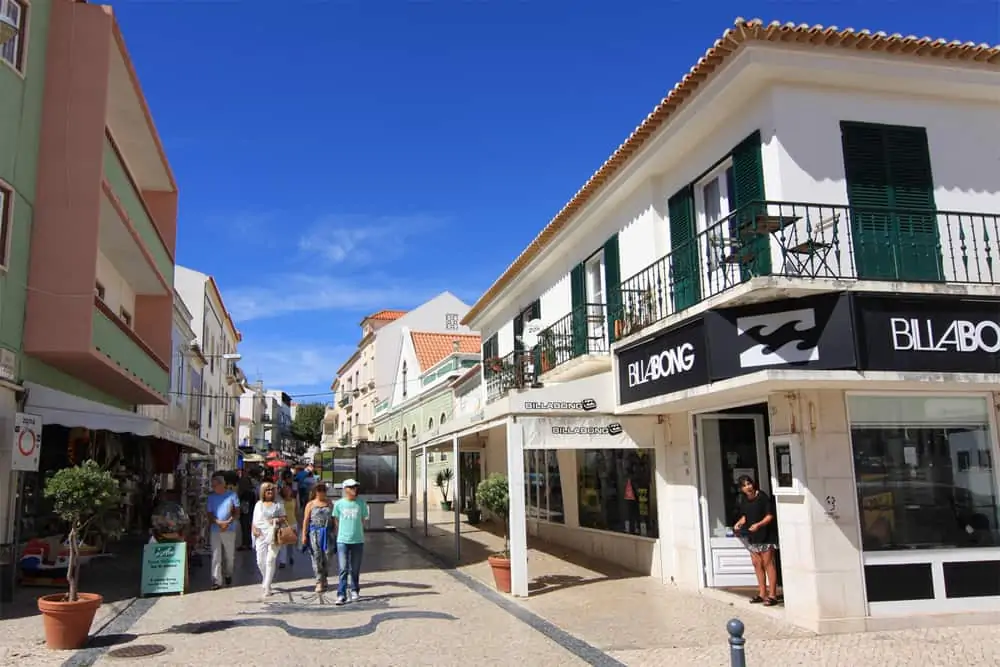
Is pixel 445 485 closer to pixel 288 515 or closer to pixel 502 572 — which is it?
pixel 288 515

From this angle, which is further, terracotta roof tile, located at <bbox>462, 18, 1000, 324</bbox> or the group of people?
the group of people

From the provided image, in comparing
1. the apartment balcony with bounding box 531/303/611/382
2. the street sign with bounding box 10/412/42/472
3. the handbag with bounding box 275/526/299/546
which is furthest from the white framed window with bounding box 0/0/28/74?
the apartment balcony with bounding box 531/303/611/382

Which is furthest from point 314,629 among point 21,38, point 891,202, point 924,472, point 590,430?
point 21,38

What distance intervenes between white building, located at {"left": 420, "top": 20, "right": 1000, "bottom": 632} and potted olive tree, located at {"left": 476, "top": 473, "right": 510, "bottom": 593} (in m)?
0.46

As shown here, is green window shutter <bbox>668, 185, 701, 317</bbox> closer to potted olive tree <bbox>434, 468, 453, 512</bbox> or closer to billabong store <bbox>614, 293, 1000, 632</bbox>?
billabong store <bbox>614, 293, 1000, 632</bbox>

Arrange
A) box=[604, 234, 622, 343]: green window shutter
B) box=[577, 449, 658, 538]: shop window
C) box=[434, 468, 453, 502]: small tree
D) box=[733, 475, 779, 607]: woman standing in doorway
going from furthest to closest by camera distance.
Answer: box=[434, 468, 453, 502]: small tree
box=[604, 234, 622, 343]: green window shutter
box=[577, 449, 658, 538]: shop window
box=[733, 475, 779, 607]: woman standing in doorway

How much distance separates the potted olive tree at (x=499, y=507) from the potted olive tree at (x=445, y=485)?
50.7ft

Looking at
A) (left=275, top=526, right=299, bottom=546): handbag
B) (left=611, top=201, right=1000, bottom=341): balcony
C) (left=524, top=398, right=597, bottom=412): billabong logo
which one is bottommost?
(left=275, top=526, right=299, bottom=546): handbag

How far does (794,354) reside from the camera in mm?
7891

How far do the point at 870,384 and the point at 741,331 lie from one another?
1.42 m

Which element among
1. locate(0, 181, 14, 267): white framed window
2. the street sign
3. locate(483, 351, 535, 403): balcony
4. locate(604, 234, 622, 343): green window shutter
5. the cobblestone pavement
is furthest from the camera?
locate(483, 351, 535, 403): balcony

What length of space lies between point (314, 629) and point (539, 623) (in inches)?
99.1

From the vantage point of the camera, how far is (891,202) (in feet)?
30.1

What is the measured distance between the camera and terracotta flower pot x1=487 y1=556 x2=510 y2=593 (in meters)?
10.7
